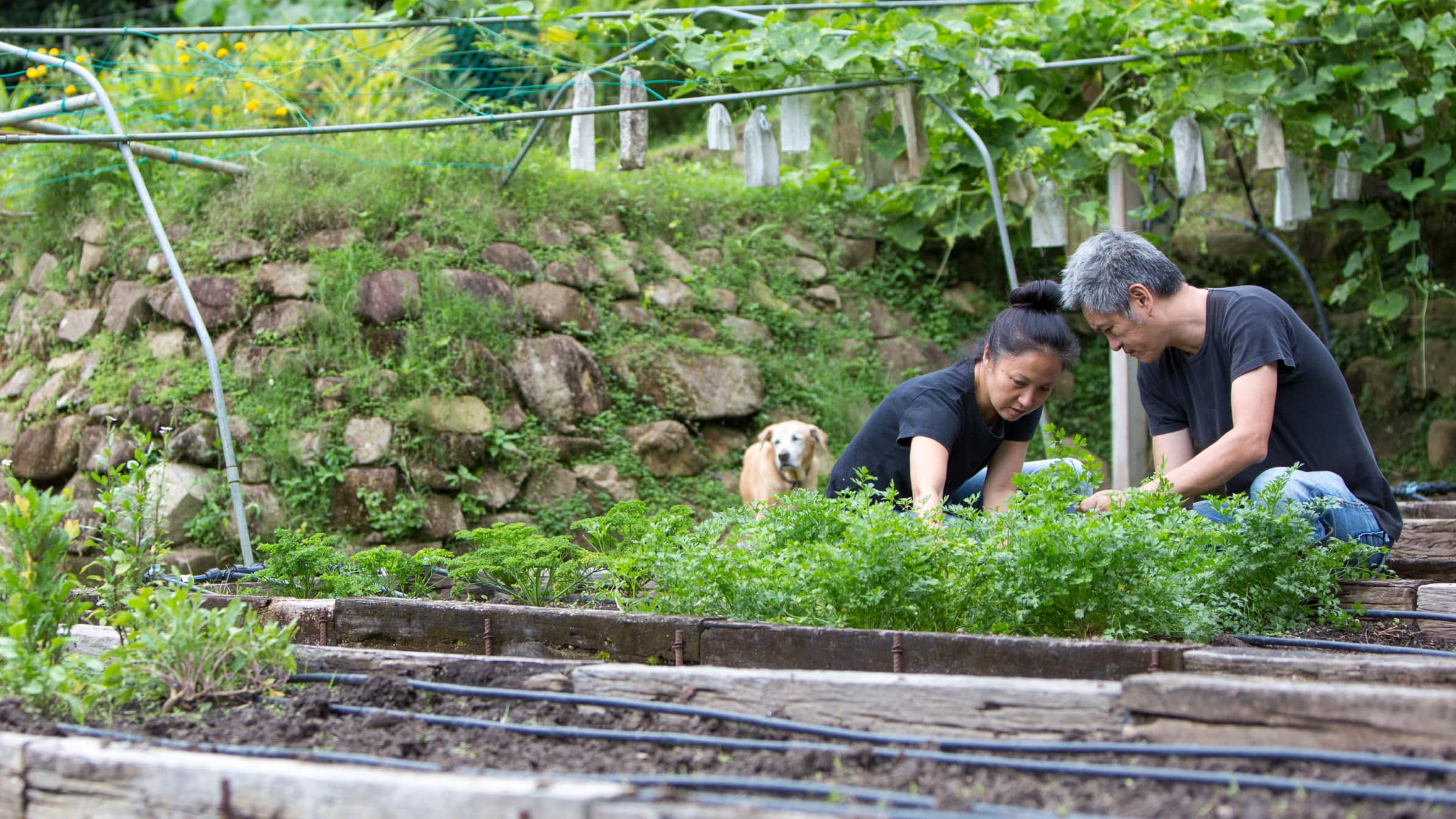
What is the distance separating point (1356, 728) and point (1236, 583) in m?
1.35

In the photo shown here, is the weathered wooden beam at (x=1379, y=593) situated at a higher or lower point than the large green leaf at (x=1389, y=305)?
lower

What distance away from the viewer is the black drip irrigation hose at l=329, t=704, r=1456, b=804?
178cm

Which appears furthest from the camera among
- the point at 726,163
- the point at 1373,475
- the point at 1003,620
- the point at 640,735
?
the point at 726,163

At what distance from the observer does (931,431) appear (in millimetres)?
3834

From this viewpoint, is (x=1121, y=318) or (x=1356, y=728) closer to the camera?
(x=1356, y=728)

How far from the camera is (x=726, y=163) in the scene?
9977 mm

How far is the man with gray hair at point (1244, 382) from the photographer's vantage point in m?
3.52

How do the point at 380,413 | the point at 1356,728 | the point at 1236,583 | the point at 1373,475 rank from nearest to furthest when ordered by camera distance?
the point at 1356,728 → the point at 1236,583 → the point at 1373,475 → the point at 380,413

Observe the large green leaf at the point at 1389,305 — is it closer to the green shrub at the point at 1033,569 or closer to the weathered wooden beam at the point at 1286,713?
the green shrub at the point at 1033,569

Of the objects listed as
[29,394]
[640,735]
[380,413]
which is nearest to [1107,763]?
[640,735]

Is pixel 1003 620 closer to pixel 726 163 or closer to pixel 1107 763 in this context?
pixel 1107 763

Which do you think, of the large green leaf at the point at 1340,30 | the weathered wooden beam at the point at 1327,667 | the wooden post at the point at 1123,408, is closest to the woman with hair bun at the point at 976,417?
the weathered wooden beam at the point at 1327,667

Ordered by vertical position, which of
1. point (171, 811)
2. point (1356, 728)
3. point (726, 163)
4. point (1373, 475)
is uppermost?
point (726, 163)

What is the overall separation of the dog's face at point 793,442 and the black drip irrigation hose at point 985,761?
12.9 ft
